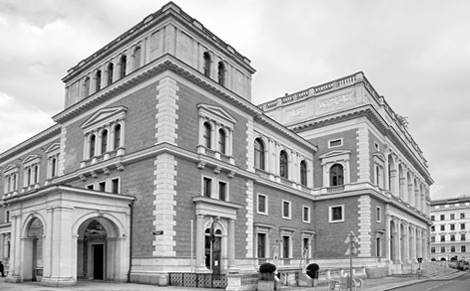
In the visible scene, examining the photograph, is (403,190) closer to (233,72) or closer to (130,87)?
(233,72)

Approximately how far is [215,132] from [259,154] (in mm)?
9016

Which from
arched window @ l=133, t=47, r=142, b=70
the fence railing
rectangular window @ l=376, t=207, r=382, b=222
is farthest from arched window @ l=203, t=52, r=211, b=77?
rectangular window @ l=376, t=207, r=382, b=222

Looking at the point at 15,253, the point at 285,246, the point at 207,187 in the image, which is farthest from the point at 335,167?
the point at 15,253

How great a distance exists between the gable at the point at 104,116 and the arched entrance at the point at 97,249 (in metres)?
7.18

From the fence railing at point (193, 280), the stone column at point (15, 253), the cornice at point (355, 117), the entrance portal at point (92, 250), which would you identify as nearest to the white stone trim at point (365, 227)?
the cornice at point (355, 117)

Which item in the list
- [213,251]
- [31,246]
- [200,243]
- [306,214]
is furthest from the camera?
[306,214]

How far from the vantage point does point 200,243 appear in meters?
29.6

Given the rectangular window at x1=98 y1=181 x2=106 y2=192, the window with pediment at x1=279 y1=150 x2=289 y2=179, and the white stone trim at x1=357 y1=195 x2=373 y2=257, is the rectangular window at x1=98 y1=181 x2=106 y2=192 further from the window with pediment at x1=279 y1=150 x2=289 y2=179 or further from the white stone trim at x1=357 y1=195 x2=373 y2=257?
the white stone trim at x1=357 y1=195 x2=373 y2=257

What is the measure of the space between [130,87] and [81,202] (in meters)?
8.93

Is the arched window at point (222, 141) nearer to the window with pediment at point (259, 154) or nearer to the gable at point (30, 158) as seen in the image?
the window with pediment at point (259, 154)

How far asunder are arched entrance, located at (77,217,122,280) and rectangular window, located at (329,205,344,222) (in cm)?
2322

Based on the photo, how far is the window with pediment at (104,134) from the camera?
3216 cm

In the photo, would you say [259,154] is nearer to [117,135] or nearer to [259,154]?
[259,154]

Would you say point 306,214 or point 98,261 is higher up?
point 306,214
